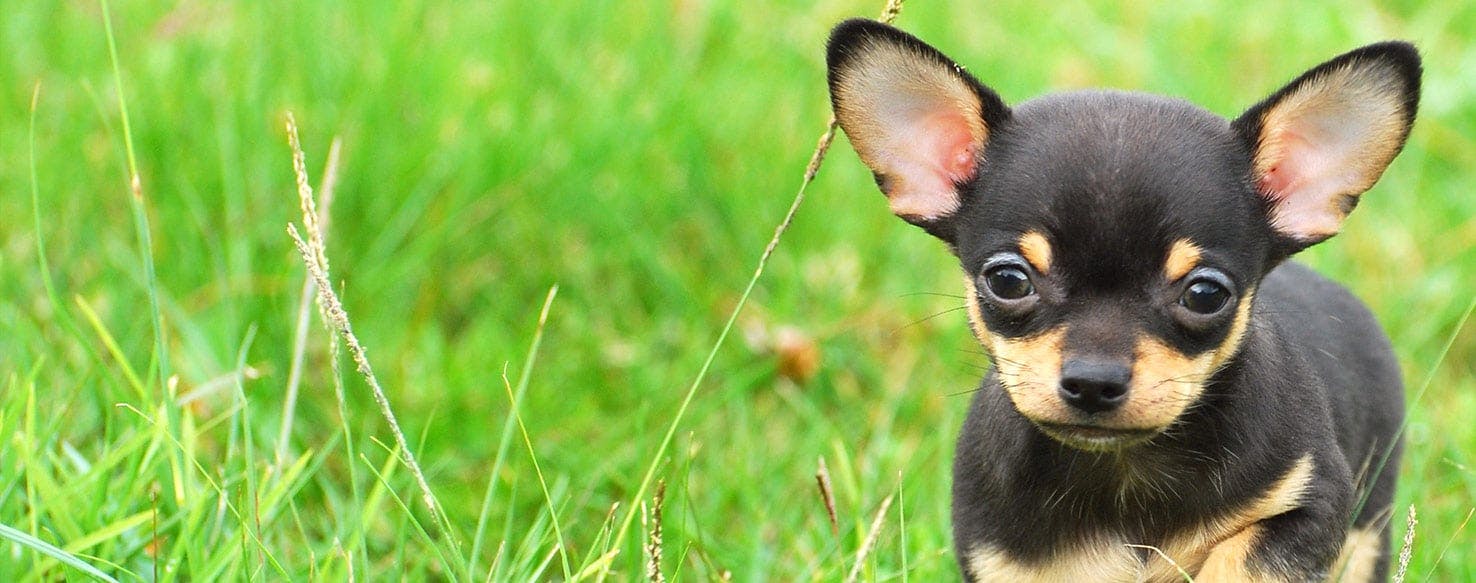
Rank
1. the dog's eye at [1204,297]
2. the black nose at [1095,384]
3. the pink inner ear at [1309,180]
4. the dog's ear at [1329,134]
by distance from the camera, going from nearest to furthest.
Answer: the black nose at [1095,384] → the dog's eye at [1204,297] → the dog's ear at [1329,134] → the pink inner ear at [1309,180]

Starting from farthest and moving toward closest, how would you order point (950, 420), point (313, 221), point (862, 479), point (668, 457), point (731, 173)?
1. point (731, 173)
2. point (950, 420)
3. point (862, 479)
4. point (668, 457)
5. point (313, 221)

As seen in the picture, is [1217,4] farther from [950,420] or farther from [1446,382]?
[950,420]

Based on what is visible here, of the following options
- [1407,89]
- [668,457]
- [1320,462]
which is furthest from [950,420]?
[1407,89]

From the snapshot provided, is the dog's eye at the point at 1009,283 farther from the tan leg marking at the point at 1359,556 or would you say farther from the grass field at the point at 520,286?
the tan leg marking at the point at 1359,556

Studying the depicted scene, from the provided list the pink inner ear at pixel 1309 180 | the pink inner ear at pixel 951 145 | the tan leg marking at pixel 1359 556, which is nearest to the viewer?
the pink inner ear at pixel 1309 180

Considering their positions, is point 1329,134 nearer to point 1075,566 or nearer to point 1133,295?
point 1133,295

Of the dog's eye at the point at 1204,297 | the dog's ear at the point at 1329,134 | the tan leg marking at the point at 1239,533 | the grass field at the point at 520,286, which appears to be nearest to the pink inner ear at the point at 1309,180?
the dog's ear at the point at 1329,134

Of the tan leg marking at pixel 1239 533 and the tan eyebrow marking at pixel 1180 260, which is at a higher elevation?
the tan eyebrow marking at pixel 1180 260
